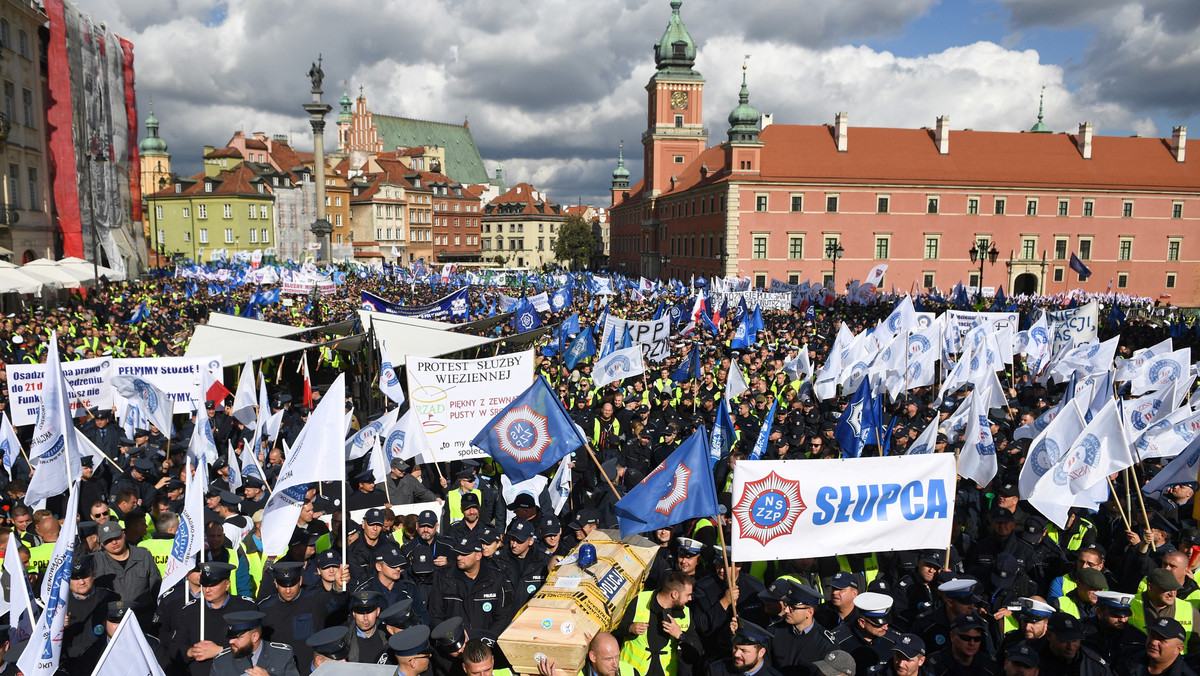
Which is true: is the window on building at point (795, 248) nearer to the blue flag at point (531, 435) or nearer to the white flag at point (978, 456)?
the white flag at point (978, 456)

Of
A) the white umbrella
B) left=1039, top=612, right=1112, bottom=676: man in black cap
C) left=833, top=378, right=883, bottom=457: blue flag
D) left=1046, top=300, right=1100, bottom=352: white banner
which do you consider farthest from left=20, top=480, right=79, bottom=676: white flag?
the white umbrella

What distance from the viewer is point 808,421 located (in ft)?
37.3

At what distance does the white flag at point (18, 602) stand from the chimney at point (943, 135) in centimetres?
6044

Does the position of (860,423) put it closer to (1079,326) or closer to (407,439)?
(407,439)

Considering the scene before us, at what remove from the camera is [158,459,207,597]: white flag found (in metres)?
5.36

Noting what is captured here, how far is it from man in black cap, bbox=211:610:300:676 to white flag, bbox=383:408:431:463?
409 cm

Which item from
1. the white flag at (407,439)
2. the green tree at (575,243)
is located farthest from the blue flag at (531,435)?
the green tree at (575,243)

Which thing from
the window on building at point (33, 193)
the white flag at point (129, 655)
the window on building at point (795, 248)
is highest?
the window on building at point (33, 193)

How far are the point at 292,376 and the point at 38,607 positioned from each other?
1212cm

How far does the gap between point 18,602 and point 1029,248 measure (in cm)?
6187

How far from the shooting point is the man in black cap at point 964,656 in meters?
4.51

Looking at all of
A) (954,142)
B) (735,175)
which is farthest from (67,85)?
(954,142)

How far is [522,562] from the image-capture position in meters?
6.36

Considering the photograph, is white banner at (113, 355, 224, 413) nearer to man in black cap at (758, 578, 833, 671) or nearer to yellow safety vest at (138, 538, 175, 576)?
yellow safety vest at (138, 538, 175, 576)
